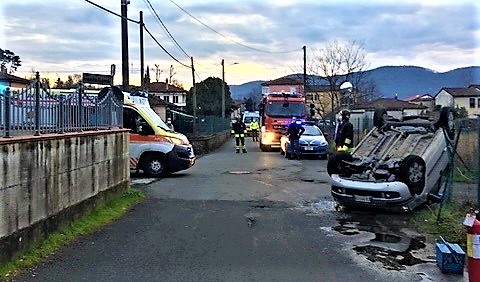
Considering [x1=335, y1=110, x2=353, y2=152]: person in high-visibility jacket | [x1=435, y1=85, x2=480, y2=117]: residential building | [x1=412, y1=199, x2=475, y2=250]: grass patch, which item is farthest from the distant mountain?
[x1=412, y1=199, x2=475, y2=250]: grass patch

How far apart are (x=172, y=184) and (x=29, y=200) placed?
9027 millimetres

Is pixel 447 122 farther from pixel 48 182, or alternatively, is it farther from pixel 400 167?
pixel 48 182

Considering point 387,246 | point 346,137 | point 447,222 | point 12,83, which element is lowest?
point 387,246

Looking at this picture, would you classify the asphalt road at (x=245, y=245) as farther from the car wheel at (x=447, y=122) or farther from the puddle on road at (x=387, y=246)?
the car wheel at (x=447, y=122)

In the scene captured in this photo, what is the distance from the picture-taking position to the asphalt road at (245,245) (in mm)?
7586

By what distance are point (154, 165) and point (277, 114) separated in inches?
662

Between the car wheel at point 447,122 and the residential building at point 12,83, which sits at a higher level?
the residential building at point 12,83

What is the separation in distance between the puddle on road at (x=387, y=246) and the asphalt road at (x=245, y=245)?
0.01 meters

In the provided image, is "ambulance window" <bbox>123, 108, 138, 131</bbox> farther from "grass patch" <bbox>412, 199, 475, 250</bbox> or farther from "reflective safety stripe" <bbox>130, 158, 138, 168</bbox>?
"grass patch" <bbox>412, 199, 475, 250</bbox>

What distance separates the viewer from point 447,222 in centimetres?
1084

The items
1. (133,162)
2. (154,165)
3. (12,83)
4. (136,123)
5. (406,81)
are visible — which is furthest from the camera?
(406,81)

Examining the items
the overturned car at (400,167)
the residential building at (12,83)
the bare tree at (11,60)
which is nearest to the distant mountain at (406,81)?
the bare tree at (11,60)

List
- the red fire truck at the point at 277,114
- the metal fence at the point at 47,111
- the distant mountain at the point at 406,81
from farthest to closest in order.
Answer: the distant mountain at the point at 406,81 < the red fire truck at the point at 277,114 < the metal fence at the point at 47,111

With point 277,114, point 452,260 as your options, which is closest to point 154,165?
point 452,260
